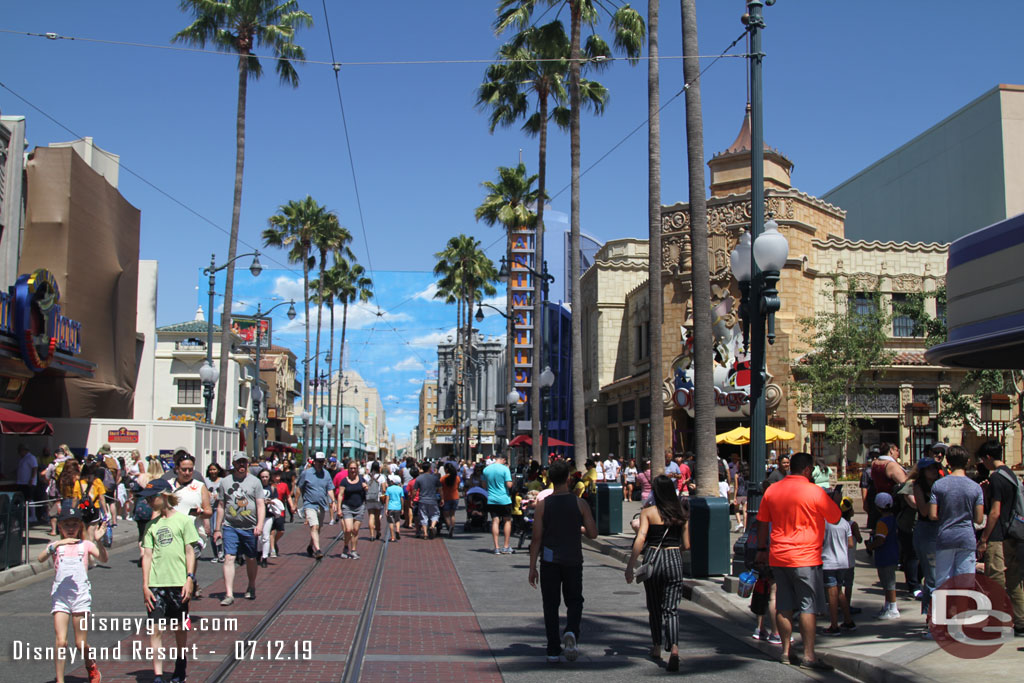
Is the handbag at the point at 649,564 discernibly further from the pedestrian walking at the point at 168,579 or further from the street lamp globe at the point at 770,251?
the street lamp globe at the point at 770,251

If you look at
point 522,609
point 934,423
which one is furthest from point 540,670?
point 934,423

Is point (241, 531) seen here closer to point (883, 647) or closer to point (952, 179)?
point (883, 647)

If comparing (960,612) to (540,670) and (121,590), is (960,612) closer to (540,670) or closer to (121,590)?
(540,670)

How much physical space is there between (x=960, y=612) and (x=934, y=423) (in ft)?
101

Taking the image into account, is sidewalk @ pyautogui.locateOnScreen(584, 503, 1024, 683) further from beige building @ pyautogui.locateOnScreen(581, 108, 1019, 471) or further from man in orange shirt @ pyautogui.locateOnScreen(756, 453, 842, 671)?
beige building @ pyautogui.locateOnScreen(581, 108, 1019, 471)

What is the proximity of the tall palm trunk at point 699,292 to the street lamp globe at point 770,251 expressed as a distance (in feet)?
11.8

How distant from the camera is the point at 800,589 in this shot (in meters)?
8.09

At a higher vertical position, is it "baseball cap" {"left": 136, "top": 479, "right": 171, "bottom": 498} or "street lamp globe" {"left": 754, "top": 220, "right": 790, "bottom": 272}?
"street lamp globe" {"left": 754, "top": 220, "right": 790, "bottom": 272}

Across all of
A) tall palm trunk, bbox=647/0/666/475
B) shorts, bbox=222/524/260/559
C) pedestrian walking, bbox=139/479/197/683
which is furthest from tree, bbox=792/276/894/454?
pedestrian walking, bbox=139/479/197/683

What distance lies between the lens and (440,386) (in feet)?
428

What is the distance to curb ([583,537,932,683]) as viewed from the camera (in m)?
7.61

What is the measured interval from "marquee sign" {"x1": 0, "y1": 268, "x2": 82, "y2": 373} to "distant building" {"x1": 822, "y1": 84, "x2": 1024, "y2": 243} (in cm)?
3675

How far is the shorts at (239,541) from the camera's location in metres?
12.3

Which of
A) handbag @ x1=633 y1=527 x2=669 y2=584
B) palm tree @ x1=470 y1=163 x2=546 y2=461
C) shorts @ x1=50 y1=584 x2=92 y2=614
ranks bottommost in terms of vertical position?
shorts @ x1=50 y1=584 x2=92 y2=614
